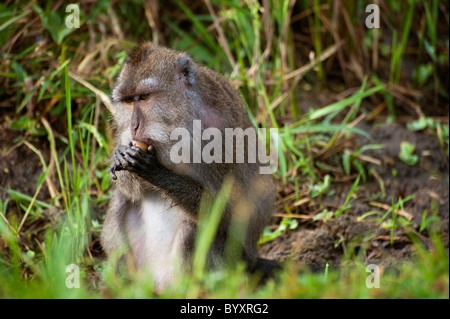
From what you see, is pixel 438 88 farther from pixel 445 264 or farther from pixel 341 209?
pixel 445 264

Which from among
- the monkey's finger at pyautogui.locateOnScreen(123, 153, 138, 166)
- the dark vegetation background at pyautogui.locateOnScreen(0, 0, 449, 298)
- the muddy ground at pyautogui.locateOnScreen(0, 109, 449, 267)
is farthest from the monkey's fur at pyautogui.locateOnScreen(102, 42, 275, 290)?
the muddy ground at pyautogui.locateOnScreen(0, 109, 449, 267)

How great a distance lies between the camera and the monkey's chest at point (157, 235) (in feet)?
14.5

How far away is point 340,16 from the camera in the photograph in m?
6.70

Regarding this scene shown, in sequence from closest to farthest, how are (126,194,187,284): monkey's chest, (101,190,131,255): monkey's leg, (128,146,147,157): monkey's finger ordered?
(128,146,147,157): monkey's finger → (126,194,187,284): monkey's chest → (101,190,131,255): monkey's leg

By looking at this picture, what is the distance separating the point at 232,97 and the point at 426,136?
2.64 m

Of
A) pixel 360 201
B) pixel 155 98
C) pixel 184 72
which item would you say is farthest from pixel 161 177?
pixel 360 201

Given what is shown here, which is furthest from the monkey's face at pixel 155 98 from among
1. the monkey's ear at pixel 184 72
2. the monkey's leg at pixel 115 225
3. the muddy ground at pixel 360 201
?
the muddy ground at pixel 360 201

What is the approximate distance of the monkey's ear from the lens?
4.21m

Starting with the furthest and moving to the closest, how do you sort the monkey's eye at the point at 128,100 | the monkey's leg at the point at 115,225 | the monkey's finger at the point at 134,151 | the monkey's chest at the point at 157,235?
the monkey's leg at the point at 115,225, the monkey's chest at the point at 157,235, the monkey's eye at the point at 128,100, the monkey's finger at the point at 134,151

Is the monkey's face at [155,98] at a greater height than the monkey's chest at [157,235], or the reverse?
the monkey's face at [155,98]

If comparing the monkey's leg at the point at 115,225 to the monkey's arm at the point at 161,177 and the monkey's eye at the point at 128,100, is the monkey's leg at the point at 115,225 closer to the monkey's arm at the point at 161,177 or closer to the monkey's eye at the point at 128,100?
the monkey's arm at the point at 161,177

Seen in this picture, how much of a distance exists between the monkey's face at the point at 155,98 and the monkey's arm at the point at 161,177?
0.07m

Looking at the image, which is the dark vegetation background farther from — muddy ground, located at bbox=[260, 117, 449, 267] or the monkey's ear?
the monkey's ear

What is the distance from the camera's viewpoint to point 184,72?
4.23m
